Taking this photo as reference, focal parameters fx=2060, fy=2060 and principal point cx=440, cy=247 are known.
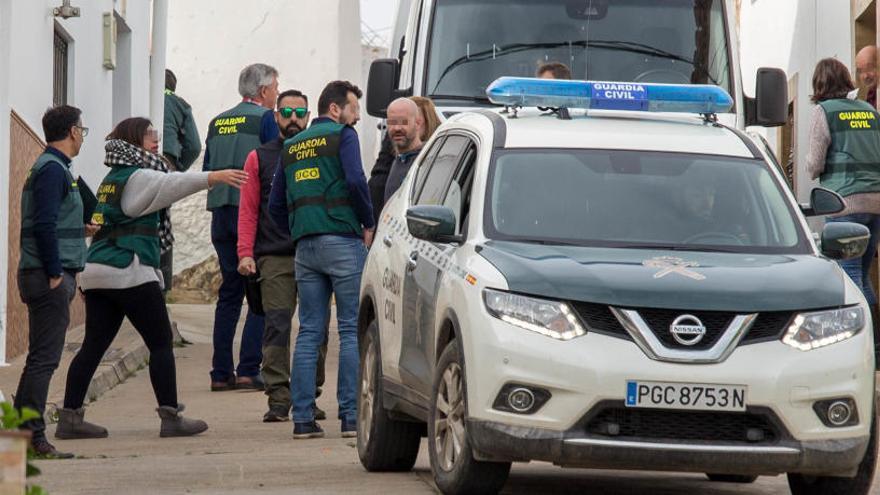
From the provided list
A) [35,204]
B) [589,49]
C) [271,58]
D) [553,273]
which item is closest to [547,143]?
[553,273]

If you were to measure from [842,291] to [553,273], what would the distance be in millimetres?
1125

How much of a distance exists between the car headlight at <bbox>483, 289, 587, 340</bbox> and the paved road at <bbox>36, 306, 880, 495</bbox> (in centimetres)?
110

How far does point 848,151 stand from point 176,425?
5.16 m

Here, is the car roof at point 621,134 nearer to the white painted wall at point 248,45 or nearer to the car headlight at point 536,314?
the car headlight at point 536,314

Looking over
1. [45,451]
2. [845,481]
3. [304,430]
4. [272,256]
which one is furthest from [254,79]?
[845,481]

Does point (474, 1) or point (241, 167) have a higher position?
point (474, 1)

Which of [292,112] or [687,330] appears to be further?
[292,112]

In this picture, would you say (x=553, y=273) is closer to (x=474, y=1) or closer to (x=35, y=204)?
(x=35, y=204)

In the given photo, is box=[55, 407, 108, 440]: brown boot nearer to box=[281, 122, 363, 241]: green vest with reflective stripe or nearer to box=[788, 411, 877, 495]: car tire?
box=[281, 122, 363, 241]: green vest with reflective stripe

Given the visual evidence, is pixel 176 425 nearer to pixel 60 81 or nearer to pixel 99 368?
pixel 99 368

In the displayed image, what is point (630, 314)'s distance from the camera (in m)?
7.52

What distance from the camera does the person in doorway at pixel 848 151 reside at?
13.9 metres

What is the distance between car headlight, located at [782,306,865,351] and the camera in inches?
300

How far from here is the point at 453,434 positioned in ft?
26.3
